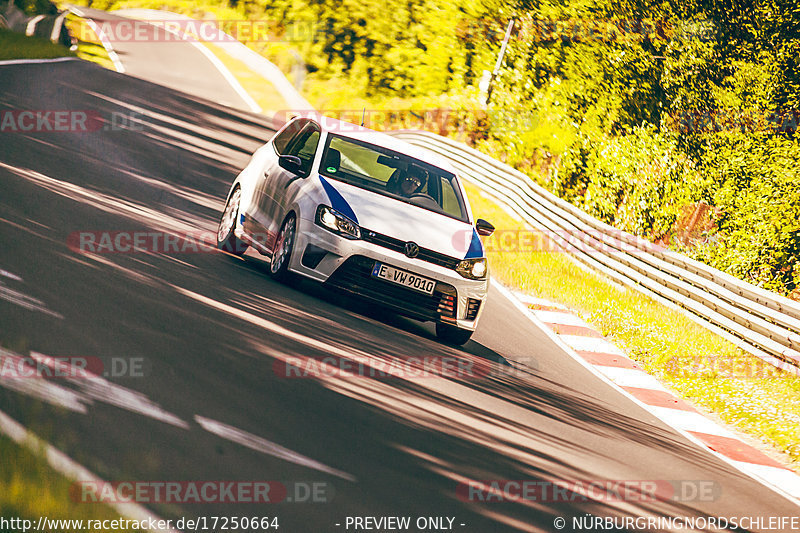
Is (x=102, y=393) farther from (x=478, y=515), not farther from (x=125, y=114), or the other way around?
(x=125, y=114)

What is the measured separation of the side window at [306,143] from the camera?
10.2m

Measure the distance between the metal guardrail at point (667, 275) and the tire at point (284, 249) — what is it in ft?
20.1

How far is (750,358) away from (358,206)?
6.19 meters

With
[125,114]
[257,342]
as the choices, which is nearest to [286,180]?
[257,342]

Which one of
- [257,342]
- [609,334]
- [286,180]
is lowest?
[609,334]

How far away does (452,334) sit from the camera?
9.39m

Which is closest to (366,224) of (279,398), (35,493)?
(279,398)

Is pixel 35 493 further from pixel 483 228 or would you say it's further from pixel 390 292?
pixel 483 228

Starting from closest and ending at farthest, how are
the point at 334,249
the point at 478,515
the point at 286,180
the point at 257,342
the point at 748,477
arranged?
the point at 478,515, the point at 257,342, the point at 748,477, the point at 334,249, the point at 286,180

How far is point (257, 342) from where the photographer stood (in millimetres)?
7078

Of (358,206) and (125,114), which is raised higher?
(358,206)

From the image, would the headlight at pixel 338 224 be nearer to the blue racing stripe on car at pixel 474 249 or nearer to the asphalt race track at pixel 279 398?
the asphalt race track at pixel 279 398

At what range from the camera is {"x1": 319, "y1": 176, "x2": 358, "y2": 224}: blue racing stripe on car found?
29.1ft

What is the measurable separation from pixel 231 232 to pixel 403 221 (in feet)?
7.64
